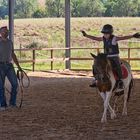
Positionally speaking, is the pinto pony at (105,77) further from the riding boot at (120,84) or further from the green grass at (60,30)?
the green grass at (60,30)

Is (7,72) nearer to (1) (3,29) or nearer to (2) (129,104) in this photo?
(1) (3,29)

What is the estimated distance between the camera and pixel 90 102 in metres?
12.9

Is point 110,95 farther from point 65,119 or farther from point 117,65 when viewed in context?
point 65,119

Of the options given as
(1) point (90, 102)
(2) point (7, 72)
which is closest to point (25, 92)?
(1) point (90, 102)

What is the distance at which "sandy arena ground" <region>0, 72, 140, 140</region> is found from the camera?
830 cm

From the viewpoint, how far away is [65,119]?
32.6 feet

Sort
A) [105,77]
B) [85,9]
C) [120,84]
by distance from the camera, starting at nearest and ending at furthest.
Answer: [105,77]
[120,84]
[85,9]

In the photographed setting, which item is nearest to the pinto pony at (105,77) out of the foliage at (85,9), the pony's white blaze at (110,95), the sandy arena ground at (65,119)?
the pony's white blaze at (110,95)

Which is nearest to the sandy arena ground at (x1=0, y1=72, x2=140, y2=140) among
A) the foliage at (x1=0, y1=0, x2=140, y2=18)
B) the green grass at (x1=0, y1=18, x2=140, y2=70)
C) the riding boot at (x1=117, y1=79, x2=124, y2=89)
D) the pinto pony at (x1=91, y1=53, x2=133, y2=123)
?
the pinto pony at (x1=91, y1=53, x2=133, y2=123)

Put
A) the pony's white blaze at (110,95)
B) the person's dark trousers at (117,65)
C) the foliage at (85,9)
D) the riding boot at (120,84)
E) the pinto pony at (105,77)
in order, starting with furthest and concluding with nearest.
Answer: the foliage at (85,9) → the riding boot at (120,84) → the person's dark trousers at (117,65) → the pony's white blaze at (110,95) → the pinto pony at (105,77)

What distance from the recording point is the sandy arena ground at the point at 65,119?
8302 mm

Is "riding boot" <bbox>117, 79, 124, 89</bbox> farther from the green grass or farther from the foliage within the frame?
the foliage

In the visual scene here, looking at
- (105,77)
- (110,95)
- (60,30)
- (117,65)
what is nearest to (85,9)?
(60,30)

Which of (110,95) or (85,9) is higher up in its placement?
(85,9)
